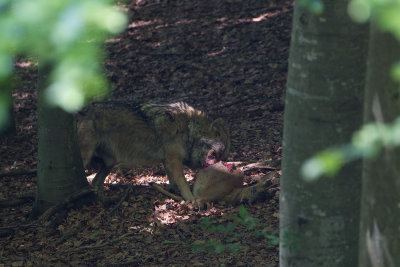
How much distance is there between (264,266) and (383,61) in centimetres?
349

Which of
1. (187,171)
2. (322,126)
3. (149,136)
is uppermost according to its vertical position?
(149,136)

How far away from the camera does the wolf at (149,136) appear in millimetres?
8359

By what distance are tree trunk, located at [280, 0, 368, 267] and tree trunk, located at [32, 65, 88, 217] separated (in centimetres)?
431

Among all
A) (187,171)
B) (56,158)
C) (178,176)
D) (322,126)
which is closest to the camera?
(322,126)

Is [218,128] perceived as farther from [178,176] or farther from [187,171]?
[187,171]

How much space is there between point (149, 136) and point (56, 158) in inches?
66.0

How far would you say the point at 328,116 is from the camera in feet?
11.3

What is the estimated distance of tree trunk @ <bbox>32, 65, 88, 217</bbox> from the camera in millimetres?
7207

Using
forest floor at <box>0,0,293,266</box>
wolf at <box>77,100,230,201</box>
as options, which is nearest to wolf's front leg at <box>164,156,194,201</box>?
wolf at <box>77,100,230,201</box>

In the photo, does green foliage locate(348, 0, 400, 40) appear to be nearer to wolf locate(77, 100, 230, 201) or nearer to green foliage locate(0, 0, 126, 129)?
green foliage locate(0, 0, 126, 129)

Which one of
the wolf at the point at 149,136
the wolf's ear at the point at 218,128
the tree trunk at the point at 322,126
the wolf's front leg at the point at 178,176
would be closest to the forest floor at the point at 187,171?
the wolf's front leg at the point at 178,176

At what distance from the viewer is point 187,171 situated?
30.5 feet

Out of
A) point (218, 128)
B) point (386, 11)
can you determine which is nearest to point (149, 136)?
point (218, 128)

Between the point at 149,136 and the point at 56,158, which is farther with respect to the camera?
the point at 149,136
